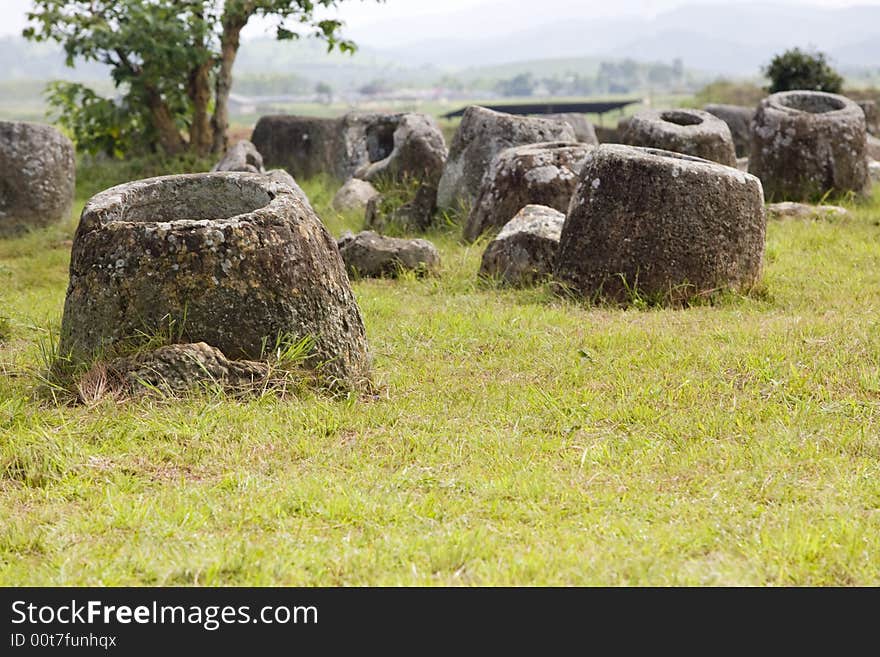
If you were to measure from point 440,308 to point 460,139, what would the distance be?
18.5 feet

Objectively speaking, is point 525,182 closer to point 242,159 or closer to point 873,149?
point 242,159

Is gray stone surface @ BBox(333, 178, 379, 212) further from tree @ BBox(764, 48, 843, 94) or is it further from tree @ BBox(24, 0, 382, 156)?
tree @ BBox(764, 48, 843, 94)

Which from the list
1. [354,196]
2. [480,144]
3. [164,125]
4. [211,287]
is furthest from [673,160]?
[164,125]

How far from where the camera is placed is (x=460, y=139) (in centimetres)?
1402

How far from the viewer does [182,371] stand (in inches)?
235

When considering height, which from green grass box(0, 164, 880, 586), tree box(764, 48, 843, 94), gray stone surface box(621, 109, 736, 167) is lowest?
green grass box(0, 164, 880, 586)

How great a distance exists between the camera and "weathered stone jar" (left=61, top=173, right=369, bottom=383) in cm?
608

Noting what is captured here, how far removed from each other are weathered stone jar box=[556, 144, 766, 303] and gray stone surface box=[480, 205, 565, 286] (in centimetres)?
69

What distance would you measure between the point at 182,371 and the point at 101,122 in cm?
1465

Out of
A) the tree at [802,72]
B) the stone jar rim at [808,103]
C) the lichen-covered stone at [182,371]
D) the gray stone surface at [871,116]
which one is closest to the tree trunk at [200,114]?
the stone jar rim at [808,103]

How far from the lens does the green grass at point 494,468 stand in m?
4.08

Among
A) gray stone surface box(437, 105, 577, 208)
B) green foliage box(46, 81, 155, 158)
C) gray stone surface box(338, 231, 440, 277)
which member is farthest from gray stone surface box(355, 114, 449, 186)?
green foliage box(46, 81, 155, 158)
